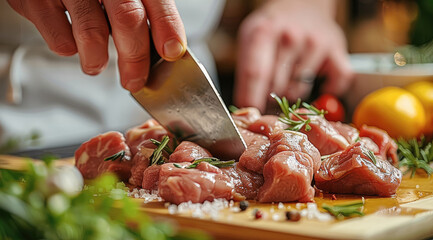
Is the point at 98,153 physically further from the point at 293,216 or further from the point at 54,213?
the point at 54,213

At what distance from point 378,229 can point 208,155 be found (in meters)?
0.66

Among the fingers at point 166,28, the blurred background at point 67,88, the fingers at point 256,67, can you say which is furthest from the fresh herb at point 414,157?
the fingers at point 256,67

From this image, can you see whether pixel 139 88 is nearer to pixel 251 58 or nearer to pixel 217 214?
pixel 217 214

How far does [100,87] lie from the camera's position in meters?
2.94

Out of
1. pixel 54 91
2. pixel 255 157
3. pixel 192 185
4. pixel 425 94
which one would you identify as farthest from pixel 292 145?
pixel 54 91

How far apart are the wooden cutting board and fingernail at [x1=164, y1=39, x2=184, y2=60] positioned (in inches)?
16.3

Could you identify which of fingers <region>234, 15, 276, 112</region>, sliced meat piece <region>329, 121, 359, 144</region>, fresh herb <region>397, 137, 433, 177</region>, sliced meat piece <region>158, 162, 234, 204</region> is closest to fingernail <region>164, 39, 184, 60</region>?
sliced meat piece <region>158, 162, 234, 204</region>

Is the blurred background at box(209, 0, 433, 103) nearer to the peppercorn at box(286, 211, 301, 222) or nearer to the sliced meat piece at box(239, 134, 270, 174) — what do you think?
the sliced meat piece at box(239, 134, 270, 174)

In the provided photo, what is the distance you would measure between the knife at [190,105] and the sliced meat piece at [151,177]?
0.23 meters

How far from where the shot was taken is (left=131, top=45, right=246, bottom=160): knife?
163cm

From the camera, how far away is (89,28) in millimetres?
1631

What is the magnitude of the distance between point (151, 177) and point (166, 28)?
1.36ft

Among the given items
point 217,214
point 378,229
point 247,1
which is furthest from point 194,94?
point 247,1

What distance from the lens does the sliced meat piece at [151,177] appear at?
155cm
